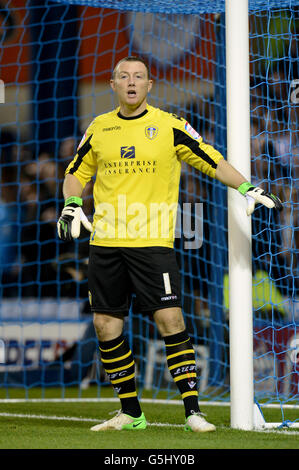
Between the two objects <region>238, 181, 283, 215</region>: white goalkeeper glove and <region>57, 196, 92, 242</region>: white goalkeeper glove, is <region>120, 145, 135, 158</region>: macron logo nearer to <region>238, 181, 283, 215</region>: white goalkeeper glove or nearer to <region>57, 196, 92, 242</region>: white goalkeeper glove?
→ <region>57, 196, 92, 242</region>: white goalkeeper glove

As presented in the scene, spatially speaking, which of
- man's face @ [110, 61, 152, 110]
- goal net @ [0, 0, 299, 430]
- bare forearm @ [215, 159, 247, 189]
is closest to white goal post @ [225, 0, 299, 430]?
bare forearm @ [215, 159, 247, 189]

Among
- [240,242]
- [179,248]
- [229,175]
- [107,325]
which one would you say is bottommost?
[107,325]

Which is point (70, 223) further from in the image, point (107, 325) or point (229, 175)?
point (229, 175)

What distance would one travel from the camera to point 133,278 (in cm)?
404

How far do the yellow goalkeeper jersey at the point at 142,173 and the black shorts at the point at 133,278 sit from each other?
5cm

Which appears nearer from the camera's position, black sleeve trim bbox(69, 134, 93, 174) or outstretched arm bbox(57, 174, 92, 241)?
outstretched arm bbox(57, 174, 92, 241)

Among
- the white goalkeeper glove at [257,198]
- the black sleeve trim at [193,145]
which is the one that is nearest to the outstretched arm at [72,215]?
the black sleeve trim at [193,145]

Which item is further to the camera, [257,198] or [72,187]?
[72,187]

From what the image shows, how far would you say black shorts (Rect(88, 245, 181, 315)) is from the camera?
399cm

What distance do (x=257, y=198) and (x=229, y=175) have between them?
194mm

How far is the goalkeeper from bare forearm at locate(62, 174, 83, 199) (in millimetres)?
69

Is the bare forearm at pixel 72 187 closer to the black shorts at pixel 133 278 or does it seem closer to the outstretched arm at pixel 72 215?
the outstretched arm at pixel 72 215

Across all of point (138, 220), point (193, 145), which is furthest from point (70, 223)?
point (193, 145)

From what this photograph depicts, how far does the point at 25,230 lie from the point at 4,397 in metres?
1.58
